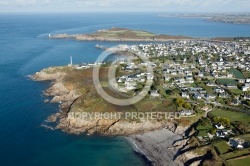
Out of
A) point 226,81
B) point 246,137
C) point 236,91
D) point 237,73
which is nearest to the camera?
point 246,137

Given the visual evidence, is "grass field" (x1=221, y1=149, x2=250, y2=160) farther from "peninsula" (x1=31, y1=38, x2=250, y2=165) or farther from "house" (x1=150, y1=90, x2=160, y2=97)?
"house" (x1=150, y1=90, x2=160, y2=97)

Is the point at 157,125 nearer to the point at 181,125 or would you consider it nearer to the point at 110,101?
the point at 181,125

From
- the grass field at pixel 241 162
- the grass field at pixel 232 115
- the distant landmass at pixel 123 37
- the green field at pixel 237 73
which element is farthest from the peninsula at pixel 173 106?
the distant landmass at pixel 123 37

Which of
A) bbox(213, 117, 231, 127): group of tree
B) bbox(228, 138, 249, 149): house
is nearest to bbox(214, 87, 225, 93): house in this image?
bbox(213, 117, 231, 127): group of tree

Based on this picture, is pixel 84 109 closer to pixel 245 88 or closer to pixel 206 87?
pixel 206 87

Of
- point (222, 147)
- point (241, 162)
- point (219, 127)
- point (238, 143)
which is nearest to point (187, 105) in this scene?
point (219, 127)
